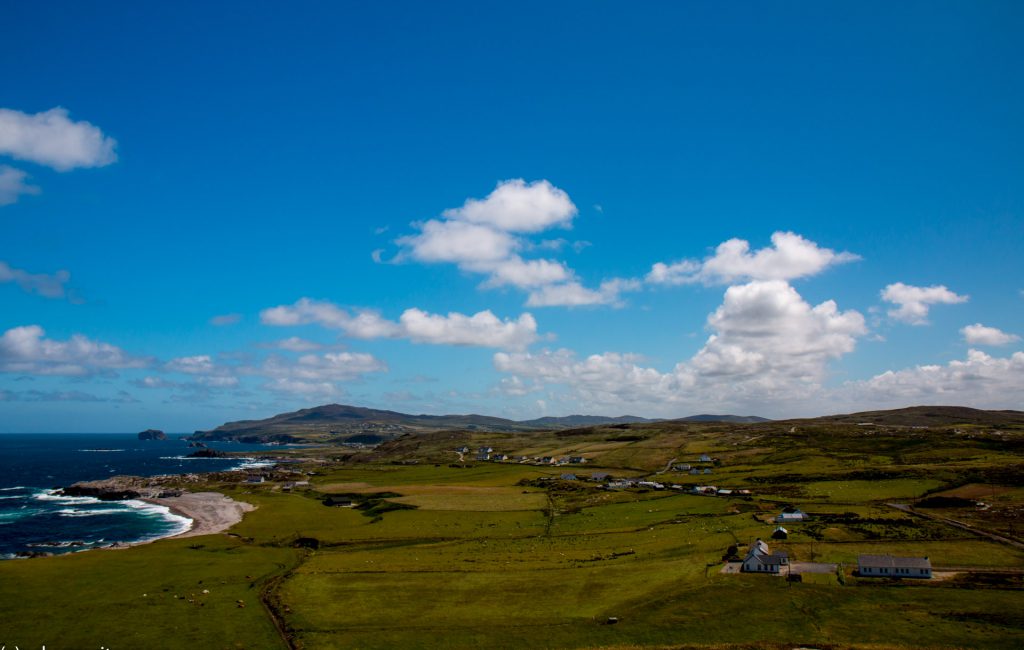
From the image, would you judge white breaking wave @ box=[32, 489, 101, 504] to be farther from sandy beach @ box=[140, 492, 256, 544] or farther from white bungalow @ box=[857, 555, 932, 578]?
white bungalow @ box=[857, 555, 932, 578]

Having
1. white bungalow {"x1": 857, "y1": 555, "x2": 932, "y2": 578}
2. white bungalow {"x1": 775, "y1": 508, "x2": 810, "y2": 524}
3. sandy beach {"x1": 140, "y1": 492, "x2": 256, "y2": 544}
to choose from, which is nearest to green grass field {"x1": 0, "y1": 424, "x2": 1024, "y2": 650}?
white bungalow {"x1": 857, "y1": 555, "x2": 932, "y2": 578}

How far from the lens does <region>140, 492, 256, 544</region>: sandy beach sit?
110 metres

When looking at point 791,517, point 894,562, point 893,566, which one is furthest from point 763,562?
point 791,517

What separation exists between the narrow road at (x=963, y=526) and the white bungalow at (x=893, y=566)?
18836 millimetres

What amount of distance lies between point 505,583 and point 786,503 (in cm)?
6652

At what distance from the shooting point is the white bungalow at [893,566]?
212 ft

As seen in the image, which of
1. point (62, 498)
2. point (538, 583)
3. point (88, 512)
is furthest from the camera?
point (62, 498)

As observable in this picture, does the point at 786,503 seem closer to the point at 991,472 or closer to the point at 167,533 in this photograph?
the point at 991,472

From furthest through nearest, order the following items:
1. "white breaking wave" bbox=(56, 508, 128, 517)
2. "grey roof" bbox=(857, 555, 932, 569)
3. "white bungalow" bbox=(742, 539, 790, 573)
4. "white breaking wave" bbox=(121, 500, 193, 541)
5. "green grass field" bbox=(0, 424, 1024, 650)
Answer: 1. "white breaking wave" bbox=(56, 508, 128, 517)
2. "white breaking wave" bbox=(121, 500, 193, 541)
3. "white bungalow" bbox=(742, 539, 790, 573)
4. "grey roof" bbox=(857, 555, 932, 569)
5. "green grass field" bbox=(0, 424, 1024, 650)

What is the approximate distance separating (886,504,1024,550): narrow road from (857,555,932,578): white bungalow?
18836 mm

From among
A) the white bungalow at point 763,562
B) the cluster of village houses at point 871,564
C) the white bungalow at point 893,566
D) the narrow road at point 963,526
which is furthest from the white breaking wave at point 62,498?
the narrow road at point 963,526

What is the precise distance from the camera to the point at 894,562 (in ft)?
215

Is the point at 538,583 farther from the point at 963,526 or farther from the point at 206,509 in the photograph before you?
the point at 206,509

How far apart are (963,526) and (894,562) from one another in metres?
31.0
